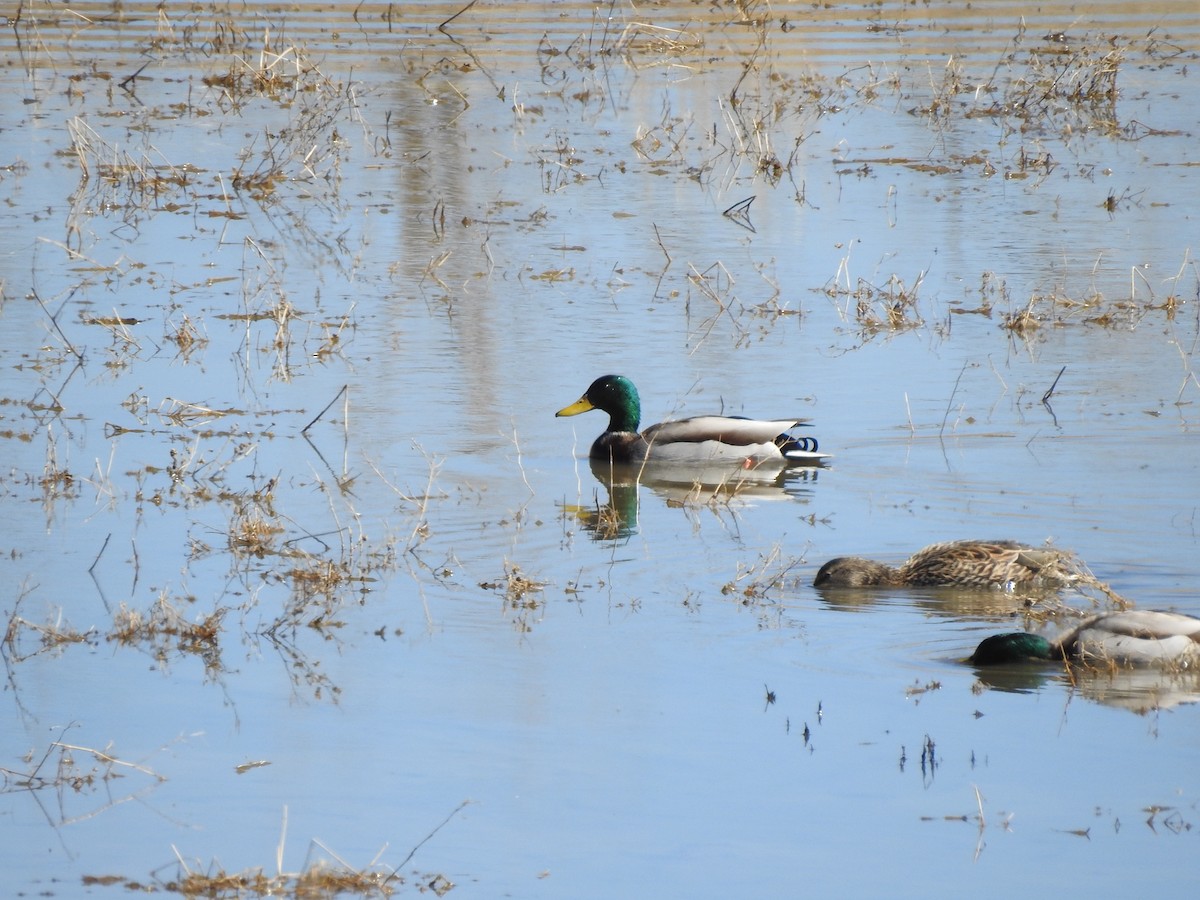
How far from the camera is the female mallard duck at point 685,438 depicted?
11.8 metres

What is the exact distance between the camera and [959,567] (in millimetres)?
9203

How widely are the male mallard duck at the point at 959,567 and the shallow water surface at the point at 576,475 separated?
0.10m

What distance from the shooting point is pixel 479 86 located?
25.0 metres

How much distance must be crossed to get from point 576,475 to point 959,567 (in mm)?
2721

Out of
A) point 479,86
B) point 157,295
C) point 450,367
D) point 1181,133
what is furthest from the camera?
point 479,86

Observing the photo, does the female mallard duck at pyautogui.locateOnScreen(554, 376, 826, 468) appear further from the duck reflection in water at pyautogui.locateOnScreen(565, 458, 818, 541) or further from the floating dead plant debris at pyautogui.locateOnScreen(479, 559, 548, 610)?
the floating dead plant debris at pyautogui.locateOnScreen(479, 559, 548, 610)

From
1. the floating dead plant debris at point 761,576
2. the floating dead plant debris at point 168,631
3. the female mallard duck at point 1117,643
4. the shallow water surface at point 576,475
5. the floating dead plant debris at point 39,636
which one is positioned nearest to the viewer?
the shallow water surface at point 576,475

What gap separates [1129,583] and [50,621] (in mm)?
4665

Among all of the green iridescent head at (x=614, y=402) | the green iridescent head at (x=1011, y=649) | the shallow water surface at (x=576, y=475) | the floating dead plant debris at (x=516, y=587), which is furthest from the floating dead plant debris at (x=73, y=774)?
the green iridescent head at (x=614, y=402)

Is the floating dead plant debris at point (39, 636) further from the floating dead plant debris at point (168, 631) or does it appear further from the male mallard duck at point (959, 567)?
the male mallard duck at point (959, 567)

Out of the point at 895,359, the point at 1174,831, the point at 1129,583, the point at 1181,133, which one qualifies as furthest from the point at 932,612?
the point at 1181,133

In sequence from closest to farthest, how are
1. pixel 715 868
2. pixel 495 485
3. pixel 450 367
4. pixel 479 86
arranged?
pixel 715 868 → pixel 495 485 → pixel 450 367 → pixel 479 86

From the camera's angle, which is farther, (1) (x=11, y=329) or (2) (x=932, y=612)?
(1) (x=11, y=329)

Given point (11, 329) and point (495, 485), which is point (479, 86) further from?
point (495, 485)
